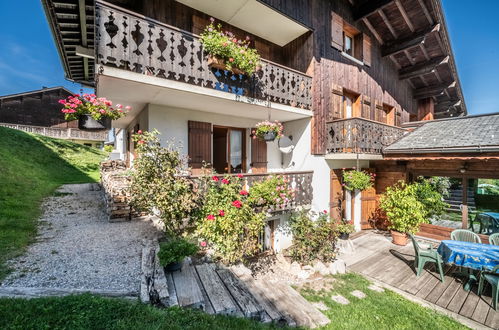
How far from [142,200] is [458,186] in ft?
38.7

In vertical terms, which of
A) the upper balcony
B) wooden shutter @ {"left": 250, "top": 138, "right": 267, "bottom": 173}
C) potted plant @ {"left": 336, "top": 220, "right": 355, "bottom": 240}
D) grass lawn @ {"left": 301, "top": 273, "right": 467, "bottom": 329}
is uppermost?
the upper balcony

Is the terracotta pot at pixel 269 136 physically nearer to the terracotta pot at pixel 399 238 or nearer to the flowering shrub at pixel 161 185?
the flowering shrub at pixel 161 185

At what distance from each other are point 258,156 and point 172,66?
4.71m

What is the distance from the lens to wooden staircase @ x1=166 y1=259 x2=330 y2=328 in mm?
3607

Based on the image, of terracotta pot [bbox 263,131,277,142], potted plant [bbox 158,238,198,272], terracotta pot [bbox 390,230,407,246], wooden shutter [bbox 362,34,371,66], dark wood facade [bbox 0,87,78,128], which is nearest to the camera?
potted plant [bbox 158,238,198,272]

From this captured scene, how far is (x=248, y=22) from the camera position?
25.5 ft

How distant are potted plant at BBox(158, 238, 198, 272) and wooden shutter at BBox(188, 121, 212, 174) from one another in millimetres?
3251

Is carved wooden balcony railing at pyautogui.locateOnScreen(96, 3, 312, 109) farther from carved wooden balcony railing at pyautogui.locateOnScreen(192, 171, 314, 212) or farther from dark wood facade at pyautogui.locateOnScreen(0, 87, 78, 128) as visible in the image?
dark wood facade at pyautogui.locateOnScreen(0, 87, 78, 128)

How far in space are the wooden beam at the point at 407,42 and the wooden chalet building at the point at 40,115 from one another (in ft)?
93.5

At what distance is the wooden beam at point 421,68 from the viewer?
11117 mm

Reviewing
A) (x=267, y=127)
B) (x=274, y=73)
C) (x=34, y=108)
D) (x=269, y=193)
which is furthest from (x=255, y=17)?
(x=34, y=108)

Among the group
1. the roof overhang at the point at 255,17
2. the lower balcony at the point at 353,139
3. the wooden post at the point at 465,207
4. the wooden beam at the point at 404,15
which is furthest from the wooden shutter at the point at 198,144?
the wooden post at the point at 465,207

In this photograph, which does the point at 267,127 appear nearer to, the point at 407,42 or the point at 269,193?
the point at 269,193

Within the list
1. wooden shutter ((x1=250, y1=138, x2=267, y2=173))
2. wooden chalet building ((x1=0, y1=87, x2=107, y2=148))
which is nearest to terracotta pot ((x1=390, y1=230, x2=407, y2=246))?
wooden shutter ((x1=250, y1=138, x2=267, y2=173))
